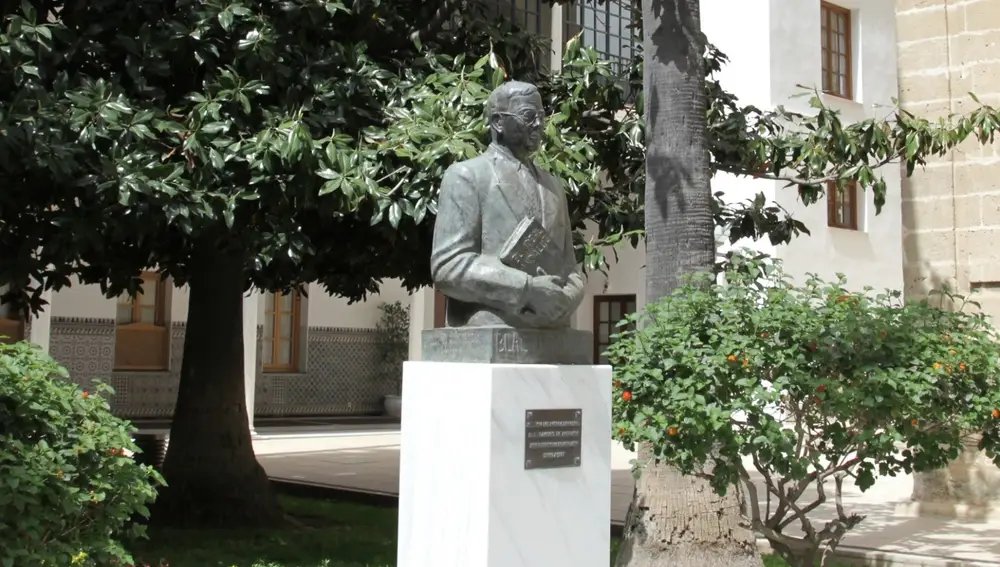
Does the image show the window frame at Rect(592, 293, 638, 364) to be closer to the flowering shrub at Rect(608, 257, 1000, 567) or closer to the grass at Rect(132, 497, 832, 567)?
the grass at Rect(132, 497, 832, 567)

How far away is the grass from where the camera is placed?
335 inches

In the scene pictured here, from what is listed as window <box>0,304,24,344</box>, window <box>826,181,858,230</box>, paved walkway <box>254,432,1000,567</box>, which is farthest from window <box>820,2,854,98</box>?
window <box>0,304,24,344</box>

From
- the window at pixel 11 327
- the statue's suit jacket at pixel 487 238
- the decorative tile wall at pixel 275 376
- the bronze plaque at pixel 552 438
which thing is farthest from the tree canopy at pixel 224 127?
the decorative tile wall at pixel 275 376

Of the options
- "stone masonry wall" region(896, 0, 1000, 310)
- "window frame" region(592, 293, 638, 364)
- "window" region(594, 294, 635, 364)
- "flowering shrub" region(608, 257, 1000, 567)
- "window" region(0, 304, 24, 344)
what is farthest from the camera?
"window" region(594, 294, 635, 364)

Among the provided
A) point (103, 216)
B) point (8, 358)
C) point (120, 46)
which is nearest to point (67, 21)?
point (120, 46)

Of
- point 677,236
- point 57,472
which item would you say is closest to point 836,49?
point 677,236

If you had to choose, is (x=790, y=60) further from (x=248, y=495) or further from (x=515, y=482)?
(x=515, y=482)

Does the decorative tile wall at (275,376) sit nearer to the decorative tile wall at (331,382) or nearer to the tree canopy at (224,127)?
the decorative tile wall at (331,382)

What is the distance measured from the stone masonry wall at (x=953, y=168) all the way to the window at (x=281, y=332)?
1240cm

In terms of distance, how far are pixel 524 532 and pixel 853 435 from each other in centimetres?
214

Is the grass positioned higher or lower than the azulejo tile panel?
lower

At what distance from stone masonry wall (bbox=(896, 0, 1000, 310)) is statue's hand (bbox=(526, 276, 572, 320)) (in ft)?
24.4

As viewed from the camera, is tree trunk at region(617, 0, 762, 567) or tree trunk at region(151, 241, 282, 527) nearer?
tree trunk at region(617, 0, 762, 567)

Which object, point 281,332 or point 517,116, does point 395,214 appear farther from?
point 281,332
